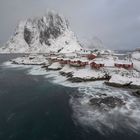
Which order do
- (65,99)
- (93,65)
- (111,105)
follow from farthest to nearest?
1. (93,65)
2. (65,99)
3. (111,105)

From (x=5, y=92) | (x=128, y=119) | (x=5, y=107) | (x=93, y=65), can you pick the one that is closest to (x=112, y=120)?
(x=128, y=119)

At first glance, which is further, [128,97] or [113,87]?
[113,87]

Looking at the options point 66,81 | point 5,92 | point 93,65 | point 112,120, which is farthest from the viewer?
point 93,65

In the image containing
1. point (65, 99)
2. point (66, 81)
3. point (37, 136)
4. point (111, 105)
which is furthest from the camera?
point (66, 81)

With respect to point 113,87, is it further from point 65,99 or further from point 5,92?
point 5,92

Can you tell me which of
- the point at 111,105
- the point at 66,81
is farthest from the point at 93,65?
the point at 111,105

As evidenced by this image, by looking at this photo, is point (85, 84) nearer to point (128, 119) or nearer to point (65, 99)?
point (65, 99)
